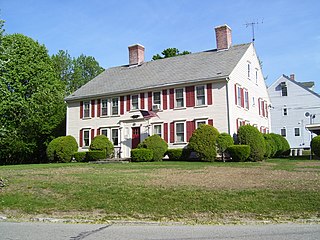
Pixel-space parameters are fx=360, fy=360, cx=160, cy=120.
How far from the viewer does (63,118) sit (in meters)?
33.7

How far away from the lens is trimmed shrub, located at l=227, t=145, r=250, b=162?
70.4ft

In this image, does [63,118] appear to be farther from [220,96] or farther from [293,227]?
[293,227]

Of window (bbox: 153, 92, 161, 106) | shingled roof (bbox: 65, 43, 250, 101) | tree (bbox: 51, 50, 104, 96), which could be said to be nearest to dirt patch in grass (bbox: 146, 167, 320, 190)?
shingled roof (bbox: 65, 43, 250, 101)

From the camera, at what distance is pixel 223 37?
92.3 ft

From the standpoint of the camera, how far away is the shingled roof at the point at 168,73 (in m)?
25.3

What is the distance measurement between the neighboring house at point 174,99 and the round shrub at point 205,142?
1895mm

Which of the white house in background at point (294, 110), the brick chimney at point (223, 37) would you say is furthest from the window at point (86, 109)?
the white house in background at point (294, 110)

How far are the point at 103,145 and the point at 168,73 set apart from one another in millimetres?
7394

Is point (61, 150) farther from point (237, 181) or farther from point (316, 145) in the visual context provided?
point (316, 145)

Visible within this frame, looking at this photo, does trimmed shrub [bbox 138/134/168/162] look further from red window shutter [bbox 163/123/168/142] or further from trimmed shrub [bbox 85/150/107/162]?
trimmed shrub [bbox 85/150/107/162]

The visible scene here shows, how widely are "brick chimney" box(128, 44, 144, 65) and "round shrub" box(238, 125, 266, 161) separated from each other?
1311 cm

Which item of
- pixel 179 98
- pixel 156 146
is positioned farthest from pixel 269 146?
pixel 156 146

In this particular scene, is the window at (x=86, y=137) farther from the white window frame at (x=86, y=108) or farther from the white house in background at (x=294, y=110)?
the white house in background at (x=294, y=110)

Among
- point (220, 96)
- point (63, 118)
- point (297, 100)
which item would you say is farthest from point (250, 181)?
point (297, 100)
